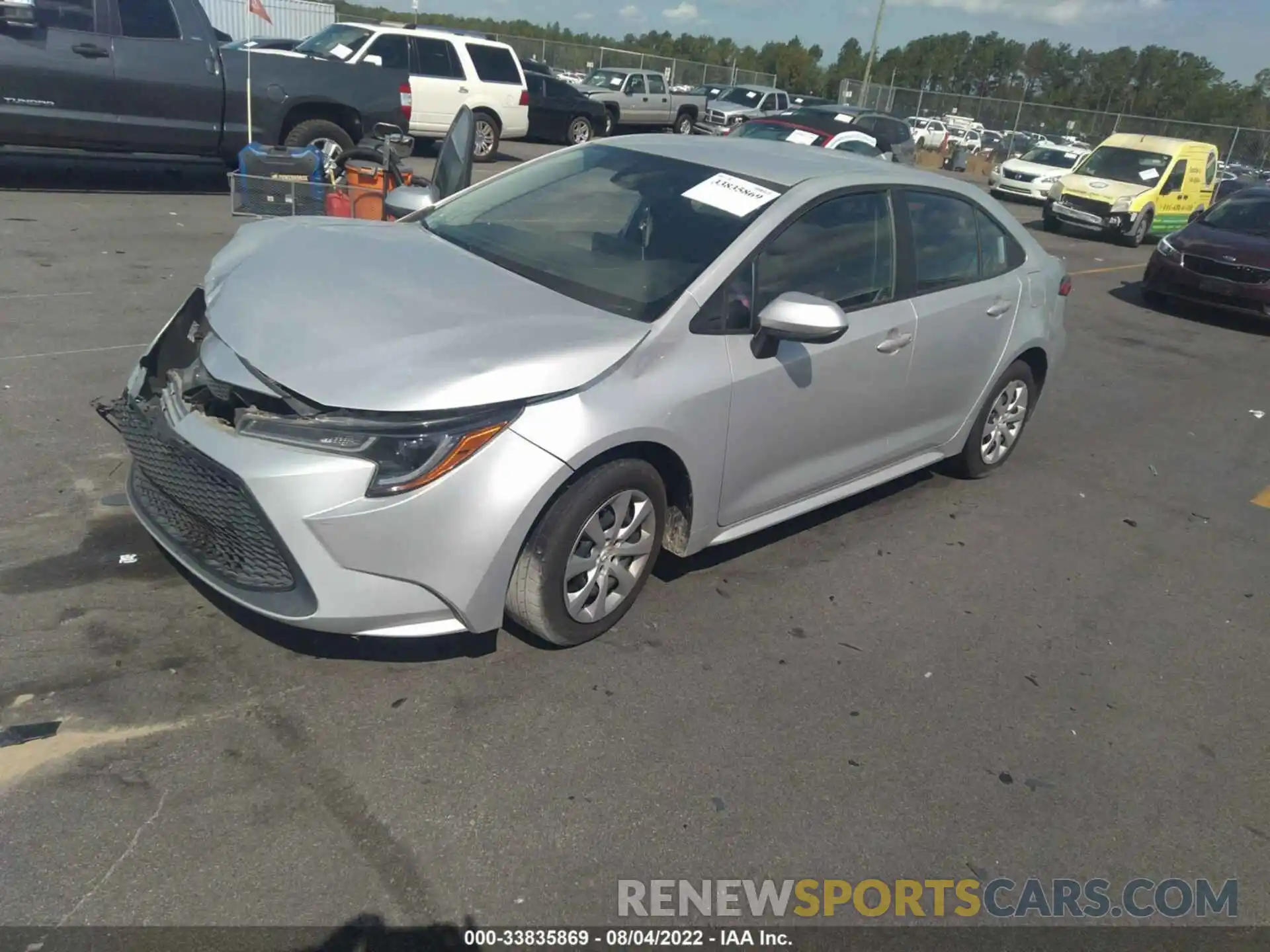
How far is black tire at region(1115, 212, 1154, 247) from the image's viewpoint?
17344 millimetres

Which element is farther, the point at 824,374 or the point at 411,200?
the point at 411,200

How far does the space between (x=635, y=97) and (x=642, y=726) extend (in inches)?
957

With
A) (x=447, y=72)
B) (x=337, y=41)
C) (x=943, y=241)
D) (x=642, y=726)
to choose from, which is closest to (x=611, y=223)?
(x=943, y=241)

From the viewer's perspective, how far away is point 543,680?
341 cm

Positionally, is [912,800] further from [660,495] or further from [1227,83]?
[1227,83]

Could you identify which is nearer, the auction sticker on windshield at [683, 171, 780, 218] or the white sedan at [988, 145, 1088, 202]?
the auction sticker on windshield at [683, 171, 780, 218]

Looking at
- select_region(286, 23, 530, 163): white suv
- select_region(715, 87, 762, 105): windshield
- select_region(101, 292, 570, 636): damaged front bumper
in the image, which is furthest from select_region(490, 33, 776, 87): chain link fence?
select_region(101, 292, 570, 636): damaged front bumper

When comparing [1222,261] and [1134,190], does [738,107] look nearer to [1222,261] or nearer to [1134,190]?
[1134,190]

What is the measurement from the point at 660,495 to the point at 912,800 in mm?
1294

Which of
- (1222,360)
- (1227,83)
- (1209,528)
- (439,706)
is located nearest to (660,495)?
(439,706)

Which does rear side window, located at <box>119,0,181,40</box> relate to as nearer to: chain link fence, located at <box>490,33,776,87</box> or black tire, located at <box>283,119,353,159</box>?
black tire, located at <box>283,119,353,159</box>

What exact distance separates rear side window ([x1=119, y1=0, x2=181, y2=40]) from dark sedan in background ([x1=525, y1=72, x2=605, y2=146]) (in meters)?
11.3

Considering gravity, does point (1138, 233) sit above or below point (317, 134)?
below

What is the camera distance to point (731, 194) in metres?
4.00
